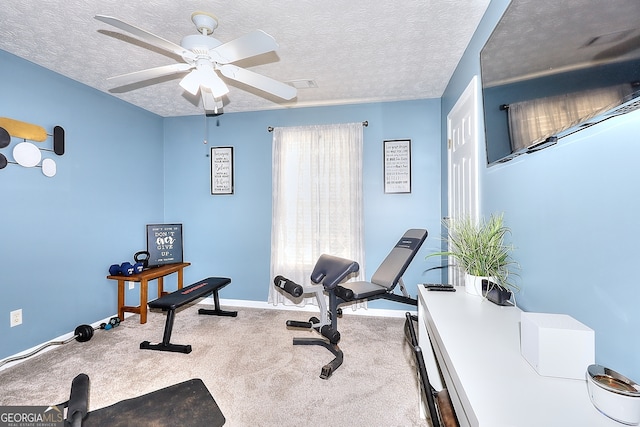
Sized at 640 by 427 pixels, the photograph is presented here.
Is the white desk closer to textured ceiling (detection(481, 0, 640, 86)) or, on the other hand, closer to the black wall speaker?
textured ceiling (detection(481, 0, 640, 86))

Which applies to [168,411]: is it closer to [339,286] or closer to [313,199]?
[339,286]

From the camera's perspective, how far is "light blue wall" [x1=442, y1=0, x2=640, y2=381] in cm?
81

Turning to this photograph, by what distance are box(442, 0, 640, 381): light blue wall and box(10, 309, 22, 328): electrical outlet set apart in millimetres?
3604

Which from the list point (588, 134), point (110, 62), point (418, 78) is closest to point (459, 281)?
point (588, 134)

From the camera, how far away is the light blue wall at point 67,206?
2334 mm

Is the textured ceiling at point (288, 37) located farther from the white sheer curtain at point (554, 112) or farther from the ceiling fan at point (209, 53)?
the white sheer curtain at point (554, 112)

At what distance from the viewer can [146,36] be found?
148cm

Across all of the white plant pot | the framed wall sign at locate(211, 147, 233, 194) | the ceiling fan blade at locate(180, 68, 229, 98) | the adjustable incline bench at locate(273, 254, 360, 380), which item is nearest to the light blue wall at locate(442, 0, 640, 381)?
the white plant pot

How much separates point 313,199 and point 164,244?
76.4 inches

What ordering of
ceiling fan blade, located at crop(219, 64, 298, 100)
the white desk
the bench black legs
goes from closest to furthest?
the white desk, ceiling fan blade, located at crop(219, 64, 298, 100), the bench black legs

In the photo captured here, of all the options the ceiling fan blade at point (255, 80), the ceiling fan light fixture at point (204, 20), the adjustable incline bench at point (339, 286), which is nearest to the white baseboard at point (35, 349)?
the adjustable incline bench at point (339, 286)

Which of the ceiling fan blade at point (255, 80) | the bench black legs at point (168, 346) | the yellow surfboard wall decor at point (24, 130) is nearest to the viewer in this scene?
the ceiling fan blade at point (255, 80)

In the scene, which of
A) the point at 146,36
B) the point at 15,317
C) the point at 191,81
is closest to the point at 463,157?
the point at 191,81

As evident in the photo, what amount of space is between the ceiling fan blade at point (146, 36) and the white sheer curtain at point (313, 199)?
190cm
